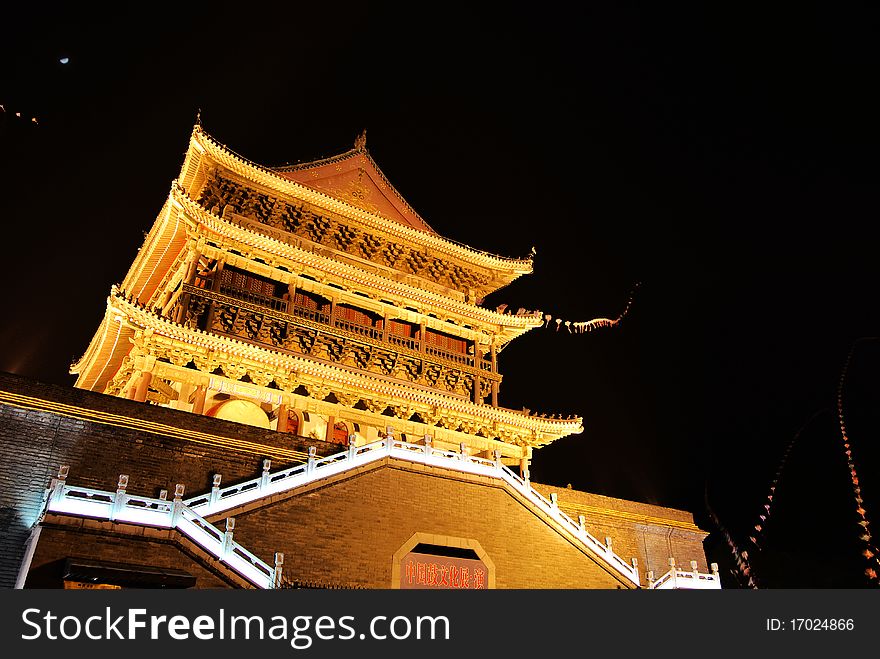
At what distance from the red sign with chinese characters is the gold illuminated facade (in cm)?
484

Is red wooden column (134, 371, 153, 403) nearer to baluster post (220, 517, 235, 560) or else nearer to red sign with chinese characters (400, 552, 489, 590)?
baluster post (220, 517, 235, 560)

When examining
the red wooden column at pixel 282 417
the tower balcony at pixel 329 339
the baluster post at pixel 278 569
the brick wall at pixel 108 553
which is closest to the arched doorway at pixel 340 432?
the tower balcony at pixel 329 339

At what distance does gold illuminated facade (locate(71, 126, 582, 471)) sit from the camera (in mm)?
15844

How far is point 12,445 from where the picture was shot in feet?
33.2

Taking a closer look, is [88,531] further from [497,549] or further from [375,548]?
[497,549]

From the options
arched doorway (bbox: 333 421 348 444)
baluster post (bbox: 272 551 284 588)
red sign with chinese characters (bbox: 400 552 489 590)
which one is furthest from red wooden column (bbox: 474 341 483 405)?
baluster post (bbox: 272 551 284 588)

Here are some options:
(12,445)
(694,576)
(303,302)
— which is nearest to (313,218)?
(303,302)

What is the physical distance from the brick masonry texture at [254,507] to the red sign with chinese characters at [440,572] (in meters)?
0.33

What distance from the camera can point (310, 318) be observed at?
18078 millimetres

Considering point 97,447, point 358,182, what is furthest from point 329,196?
point 97,447

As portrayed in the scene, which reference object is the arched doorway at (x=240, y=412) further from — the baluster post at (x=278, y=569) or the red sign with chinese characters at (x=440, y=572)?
the baluster post at (x=278, y=569)

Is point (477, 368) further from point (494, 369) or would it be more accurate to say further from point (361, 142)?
point (361, 142)

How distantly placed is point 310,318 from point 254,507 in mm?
8380
